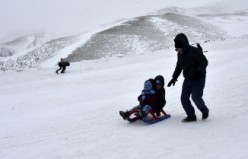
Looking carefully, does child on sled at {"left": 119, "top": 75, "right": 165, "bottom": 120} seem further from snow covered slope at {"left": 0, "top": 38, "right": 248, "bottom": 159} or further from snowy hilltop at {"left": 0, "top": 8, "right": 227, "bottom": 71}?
snowy hilltop at {"left": 0, "top": 8, "right": 227, "bottom": 71}

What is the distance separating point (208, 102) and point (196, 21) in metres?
53.4

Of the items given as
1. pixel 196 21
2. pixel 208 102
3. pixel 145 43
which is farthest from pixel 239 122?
pixel 196 21

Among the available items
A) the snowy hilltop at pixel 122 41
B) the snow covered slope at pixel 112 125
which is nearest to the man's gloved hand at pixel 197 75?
the snow covered slope at pixel 112 125

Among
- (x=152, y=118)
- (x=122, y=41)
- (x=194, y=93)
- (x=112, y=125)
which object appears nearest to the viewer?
(x=194, y=93)

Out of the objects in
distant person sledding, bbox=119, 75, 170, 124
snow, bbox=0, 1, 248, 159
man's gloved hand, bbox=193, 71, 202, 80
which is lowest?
snow, bbox=0, 1, 248, 159

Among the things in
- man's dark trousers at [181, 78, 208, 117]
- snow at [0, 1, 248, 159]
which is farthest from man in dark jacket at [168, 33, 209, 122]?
snow at [0, 1, 248, 159]

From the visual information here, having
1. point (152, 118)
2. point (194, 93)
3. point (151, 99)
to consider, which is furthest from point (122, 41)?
point (194, 93)

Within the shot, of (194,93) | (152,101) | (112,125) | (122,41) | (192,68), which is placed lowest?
(112,125)

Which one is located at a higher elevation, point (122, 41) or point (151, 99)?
point (151, 99)

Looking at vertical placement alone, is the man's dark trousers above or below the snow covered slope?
above

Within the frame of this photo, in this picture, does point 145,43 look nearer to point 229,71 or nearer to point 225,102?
point 229,71

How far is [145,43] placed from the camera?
144ft

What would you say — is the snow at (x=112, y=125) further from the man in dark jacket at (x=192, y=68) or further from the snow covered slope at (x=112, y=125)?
the man in dark jacket at (x=192, y=68)

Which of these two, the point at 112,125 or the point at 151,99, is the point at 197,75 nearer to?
the point at 151,99
